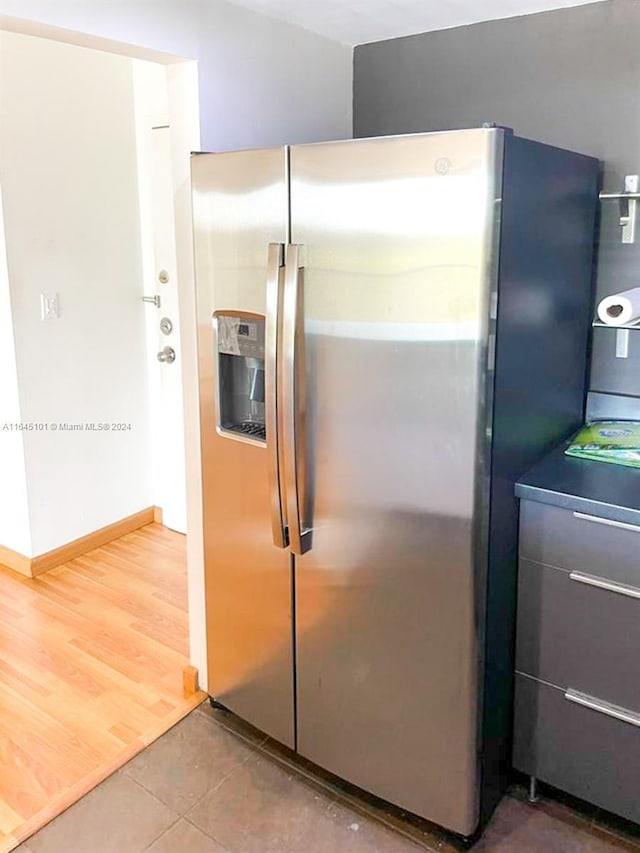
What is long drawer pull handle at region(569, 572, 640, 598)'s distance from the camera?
174 cm

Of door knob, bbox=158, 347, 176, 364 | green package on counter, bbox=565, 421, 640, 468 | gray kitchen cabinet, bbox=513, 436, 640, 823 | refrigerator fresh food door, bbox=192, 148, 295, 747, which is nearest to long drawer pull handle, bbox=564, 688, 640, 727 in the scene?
gray kitchen cabinet, bbox=513, 436, 640, 823

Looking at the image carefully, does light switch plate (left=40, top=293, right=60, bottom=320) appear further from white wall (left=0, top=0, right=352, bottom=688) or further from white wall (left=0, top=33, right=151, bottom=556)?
white wall (left=0, top=0, right=352, bottom=688)

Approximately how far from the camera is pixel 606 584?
5.82ft

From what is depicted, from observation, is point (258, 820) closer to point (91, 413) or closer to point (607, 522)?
point (607, 522)

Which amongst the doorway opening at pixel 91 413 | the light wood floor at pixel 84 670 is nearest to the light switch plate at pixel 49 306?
the doorway opening at pixel 91 413

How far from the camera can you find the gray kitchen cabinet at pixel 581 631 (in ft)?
5.77

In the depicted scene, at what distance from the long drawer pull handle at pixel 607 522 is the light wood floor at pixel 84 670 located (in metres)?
1.40

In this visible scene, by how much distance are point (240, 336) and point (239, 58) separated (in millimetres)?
824

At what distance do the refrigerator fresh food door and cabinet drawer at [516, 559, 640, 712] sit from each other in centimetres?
63

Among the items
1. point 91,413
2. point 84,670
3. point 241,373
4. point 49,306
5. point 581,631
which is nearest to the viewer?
point 581,631

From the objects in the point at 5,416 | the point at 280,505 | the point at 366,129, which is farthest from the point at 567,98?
the point at 5,416

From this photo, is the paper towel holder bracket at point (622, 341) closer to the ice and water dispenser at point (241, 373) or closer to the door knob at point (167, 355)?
the ice and water dispenser at point (241, 373)

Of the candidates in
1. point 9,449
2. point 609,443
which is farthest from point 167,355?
point 609,443

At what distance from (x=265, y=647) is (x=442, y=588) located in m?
0.65
